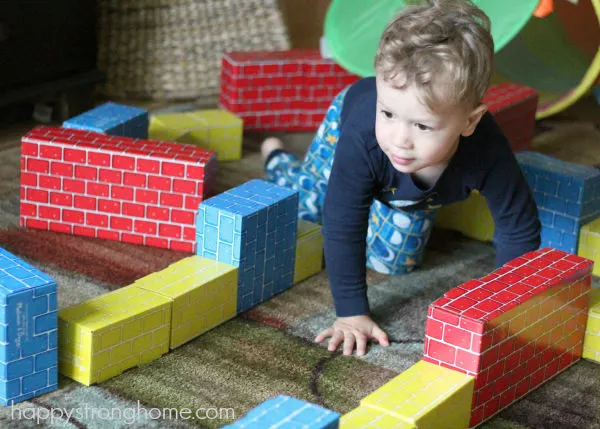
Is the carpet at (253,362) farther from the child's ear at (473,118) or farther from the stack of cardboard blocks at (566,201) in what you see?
the child's ear at (473,118)

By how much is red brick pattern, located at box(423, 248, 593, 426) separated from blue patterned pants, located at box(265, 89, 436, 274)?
26 cm

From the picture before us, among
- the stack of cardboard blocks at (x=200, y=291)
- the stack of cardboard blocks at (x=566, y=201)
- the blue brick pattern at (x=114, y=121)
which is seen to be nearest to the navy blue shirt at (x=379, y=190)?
the stack of cardboard blocks at (x=200, y=291)

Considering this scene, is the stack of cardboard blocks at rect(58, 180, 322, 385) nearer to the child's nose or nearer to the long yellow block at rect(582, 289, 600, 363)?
the child's nose

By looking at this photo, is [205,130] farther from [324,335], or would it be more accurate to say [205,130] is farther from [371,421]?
[371,421]

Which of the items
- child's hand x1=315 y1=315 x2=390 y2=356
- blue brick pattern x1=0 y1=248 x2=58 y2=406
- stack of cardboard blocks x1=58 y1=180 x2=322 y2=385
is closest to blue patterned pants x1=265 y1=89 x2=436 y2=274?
stack of cardboard blocks x1=58 y1=180 x2=322 y2=385

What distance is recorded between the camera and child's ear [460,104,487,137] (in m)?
1.13

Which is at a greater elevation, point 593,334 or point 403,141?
point 403,141

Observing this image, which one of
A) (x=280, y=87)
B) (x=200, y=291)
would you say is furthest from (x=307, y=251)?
(x=280, y=87)

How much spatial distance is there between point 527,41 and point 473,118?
1.10 metres

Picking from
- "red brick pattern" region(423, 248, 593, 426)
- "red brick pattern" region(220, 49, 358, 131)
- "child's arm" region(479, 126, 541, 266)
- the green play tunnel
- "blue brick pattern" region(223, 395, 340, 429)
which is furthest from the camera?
"red brick pattern" region(220, 49, 358, 131)

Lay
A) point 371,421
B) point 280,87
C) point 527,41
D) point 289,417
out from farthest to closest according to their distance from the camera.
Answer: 1. point 527,41
2. point 280,87
3. point 371,421
4. point 289,417

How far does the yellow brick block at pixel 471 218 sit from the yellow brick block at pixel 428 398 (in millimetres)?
567

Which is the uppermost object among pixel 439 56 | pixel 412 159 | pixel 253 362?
pixel 439 56

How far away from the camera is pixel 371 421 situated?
921 mm
